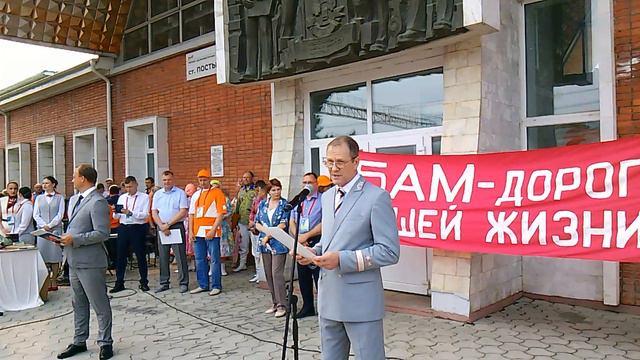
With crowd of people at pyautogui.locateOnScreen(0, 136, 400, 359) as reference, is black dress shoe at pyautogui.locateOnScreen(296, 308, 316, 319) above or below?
below

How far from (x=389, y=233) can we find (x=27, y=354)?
4.34 metres

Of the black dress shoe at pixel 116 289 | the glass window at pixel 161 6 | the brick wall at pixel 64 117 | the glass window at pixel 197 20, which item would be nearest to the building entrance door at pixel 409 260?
the black dress shoe at pixel 116 289

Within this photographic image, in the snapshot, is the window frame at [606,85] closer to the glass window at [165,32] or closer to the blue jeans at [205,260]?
the blue jeans at [205,260]

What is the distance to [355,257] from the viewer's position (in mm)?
2785

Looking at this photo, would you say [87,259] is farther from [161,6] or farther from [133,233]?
[161,6]

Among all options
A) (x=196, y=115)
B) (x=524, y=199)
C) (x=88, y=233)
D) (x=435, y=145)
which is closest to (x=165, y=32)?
(x=196, y=115)

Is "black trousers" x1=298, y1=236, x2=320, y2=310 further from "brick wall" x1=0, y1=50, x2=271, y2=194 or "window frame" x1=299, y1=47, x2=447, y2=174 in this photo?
"brick wall" x1=0, y1=50, x2=271, y2=194

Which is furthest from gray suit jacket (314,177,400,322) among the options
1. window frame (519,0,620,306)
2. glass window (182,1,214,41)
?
glass window (182,1,214,41)

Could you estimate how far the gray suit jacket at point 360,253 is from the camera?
9.21 feet

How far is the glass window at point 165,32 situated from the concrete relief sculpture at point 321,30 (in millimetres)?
4403

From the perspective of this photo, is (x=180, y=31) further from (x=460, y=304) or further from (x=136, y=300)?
(x=460, y=304)

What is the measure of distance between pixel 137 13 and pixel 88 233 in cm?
1011

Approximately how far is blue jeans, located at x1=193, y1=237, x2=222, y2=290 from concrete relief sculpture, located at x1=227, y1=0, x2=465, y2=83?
2509 mm

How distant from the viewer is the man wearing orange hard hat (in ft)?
25.1
